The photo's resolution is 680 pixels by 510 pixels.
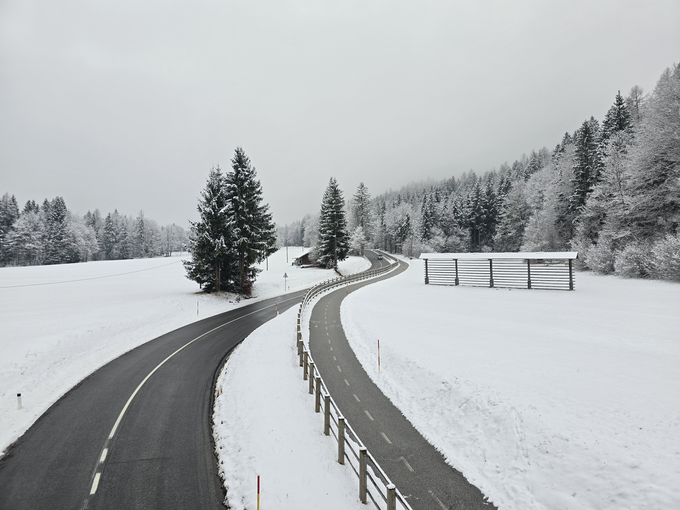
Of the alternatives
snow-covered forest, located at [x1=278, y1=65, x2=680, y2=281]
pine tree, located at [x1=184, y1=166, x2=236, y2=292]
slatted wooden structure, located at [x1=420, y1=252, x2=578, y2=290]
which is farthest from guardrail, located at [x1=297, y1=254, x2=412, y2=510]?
snow-covered forest, located at [x1=278, y1=65, x2=680, y2=281]

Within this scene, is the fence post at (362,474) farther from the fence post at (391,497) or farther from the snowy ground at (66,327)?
the snowy ground at (66,327)

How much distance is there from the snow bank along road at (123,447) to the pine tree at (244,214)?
1852cm

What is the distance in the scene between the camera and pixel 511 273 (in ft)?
119

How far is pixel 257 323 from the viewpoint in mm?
22516

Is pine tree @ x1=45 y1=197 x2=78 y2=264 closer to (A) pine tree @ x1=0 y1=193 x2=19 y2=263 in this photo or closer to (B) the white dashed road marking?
(A) pine tree @ x1=0 y1=193 x2=19 y2=263

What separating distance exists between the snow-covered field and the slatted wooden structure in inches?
349

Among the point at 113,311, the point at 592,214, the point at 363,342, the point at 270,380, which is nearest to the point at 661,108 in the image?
the point at 592,214

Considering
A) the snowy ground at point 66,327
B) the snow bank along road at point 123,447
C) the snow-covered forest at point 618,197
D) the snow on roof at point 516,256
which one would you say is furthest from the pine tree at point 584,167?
the snow bank along road at point 123,447

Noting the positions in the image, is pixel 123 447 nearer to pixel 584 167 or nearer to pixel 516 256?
pixel 516 256

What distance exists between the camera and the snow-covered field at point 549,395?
5.89 m

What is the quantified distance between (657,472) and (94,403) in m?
15.7

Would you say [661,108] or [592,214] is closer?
[661,108]

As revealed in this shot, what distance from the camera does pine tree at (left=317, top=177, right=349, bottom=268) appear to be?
2101 inches

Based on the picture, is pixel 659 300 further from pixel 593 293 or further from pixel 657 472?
pixel 657 472
